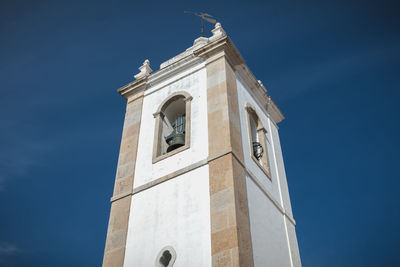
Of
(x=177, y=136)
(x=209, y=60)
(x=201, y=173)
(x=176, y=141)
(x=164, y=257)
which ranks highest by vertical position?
(x=209, y=60)

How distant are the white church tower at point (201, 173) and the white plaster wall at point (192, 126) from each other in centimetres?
4

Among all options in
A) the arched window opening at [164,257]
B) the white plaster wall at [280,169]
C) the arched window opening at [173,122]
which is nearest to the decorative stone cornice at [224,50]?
the arched window opening at [173,122]

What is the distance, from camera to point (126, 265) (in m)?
10.4

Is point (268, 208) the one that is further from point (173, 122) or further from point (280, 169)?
point (173, 122)

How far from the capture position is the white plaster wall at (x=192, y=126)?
1152cm

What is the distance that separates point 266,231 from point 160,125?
454cm

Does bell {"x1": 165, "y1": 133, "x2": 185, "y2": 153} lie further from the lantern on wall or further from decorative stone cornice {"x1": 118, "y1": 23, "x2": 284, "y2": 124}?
decorative stone cornice {"x1": 118, "y1": 23, "x2": 284, "y2": 124}

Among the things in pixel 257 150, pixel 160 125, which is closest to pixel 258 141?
pixel 257 150

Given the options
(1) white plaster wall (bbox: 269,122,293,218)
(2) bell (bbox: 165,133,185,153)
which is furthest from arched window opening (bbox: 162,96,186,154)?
(1) white plaster wall (bbox: 269,122,293,218)

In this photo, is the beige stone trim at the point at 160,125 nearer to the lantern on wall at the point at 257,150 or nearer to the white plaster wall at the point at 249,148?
the white plaster wall at the point at 249,148

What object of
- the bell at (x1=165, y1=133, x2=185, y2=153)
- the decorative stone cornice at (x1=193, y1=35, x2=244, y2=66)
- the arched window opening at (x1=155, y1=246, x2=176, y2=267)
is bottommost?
the arched window opening at (x1=155, y1=246, x2=176, y2=267)

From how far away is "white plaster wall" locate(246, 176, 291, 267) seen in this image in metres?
9.97

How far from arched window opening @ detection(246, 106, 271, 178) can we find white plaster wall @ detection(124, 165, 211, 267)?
2.23 metres

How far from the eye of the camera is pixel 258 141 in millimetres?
13922
